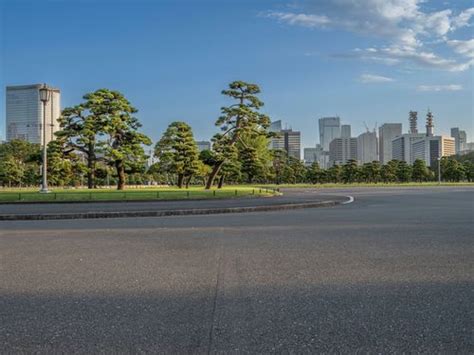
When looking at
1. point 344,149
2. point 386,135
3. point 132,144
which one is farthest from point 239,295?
point 344,149

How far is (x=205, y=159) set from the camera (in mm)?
38969

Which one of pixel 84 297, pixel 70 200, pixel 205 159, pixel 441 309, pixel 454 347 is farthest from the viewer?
pixel 205 159

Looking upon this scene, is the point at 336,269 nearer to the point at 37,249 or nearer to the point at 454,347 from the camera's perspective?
the point at 454,347

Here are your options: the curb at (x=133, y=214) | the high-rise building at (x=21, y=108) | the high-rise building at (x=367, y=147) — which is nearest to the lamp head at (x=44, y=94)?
the curb at (x=133, y=214)

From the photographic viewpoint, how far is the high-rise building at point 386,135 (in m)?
163

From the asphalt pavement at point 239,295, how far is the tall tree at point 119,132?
82.6 feet

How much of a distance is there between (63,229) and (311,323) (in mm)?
8757

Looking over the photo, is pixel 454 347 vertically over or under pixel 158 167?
under

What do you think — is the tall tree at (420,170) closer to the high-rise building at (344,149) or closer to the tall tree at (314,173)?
the tall tree at (314,173)

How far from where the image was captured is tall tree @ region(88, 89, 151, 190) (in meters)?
31.9

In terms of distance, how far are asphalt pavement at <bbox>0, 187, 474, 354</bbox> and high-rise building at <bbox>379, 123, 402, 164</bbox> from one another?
165 metres

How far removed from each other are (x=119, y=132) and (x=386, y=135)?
16063cm

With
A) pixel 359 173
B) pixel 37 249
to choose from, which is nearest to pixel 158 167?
pixel 37 249

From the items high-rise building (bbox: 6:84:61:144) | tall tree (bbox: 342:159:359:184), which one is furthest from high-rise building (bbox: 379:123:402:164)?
high-rise building (bbox: 6:84:61:144)
